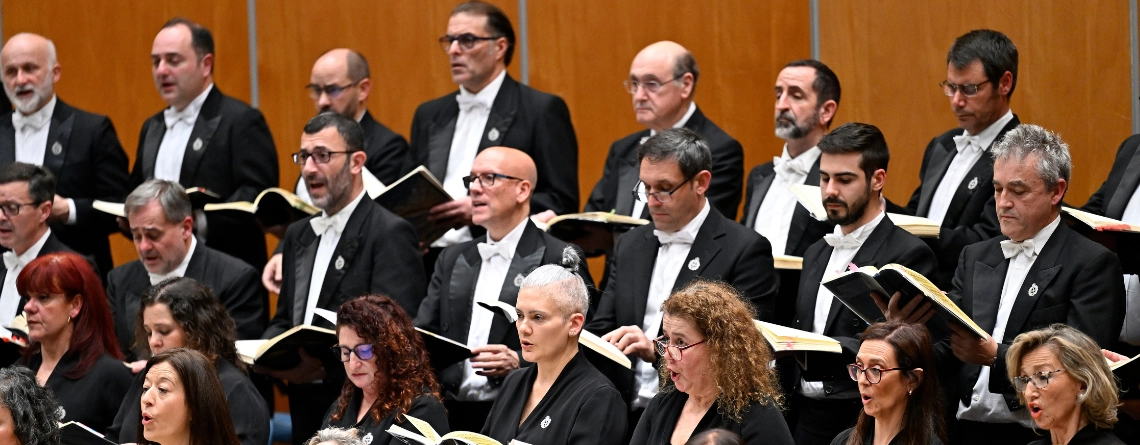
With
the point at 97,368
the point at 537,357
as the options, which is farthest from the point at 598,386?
the point at 97,368

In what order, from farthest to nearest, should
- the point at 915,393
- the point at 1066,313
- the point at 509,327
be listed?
the point at 509,327, the point at 1066,313, the point at 915,393

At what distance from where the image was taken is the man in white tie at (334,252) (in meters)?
5.04

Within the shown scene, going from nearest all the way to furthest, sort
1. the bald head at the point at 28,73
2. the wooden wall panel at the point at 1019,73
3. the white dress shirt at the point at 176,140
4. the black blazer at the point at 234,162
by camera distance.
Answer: the wooden wall panel at the point at 1019,73 < the black blazer at the point at 234,162 < the white dress shirt at the point at 176,140 < the bald head at the point at 28,73

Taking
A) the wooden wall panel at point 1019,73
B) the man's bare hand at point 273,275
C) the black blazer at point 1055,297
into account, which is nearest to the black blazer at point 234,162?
the man's bare hand at point 273,275

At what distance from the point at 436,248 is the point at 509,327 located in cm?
109

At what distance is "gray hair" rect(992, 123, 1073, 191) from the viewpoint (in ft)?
12.8

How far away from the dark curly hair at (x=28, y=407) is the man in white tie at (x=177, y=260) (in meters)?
1.16

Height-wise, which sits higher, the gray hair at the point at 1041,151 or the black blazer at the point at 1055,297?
the gray hair at the point at 1041,151

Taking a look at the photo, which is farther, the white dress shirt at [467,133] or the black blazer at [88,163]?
the black blazer at [88,163]

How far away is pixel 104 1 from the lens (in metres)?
7.85

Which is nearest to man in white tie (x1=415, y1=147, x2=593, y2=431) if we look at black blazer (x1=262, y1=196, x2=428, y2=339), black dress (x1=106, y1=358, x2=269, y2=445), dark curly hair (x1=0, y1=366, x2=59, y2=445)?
black blazer (x1=262, y1=196, x2=428, y2=339)

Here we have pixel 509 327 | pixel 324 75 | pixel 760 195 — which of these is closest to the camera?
pixel 509 327

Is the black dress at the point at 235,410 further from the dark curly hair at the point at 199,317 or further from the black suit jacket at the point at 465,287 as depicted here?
the black suit jacket at the point at 465,287

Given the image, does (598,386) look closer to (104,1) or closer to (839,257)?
(839,257)
